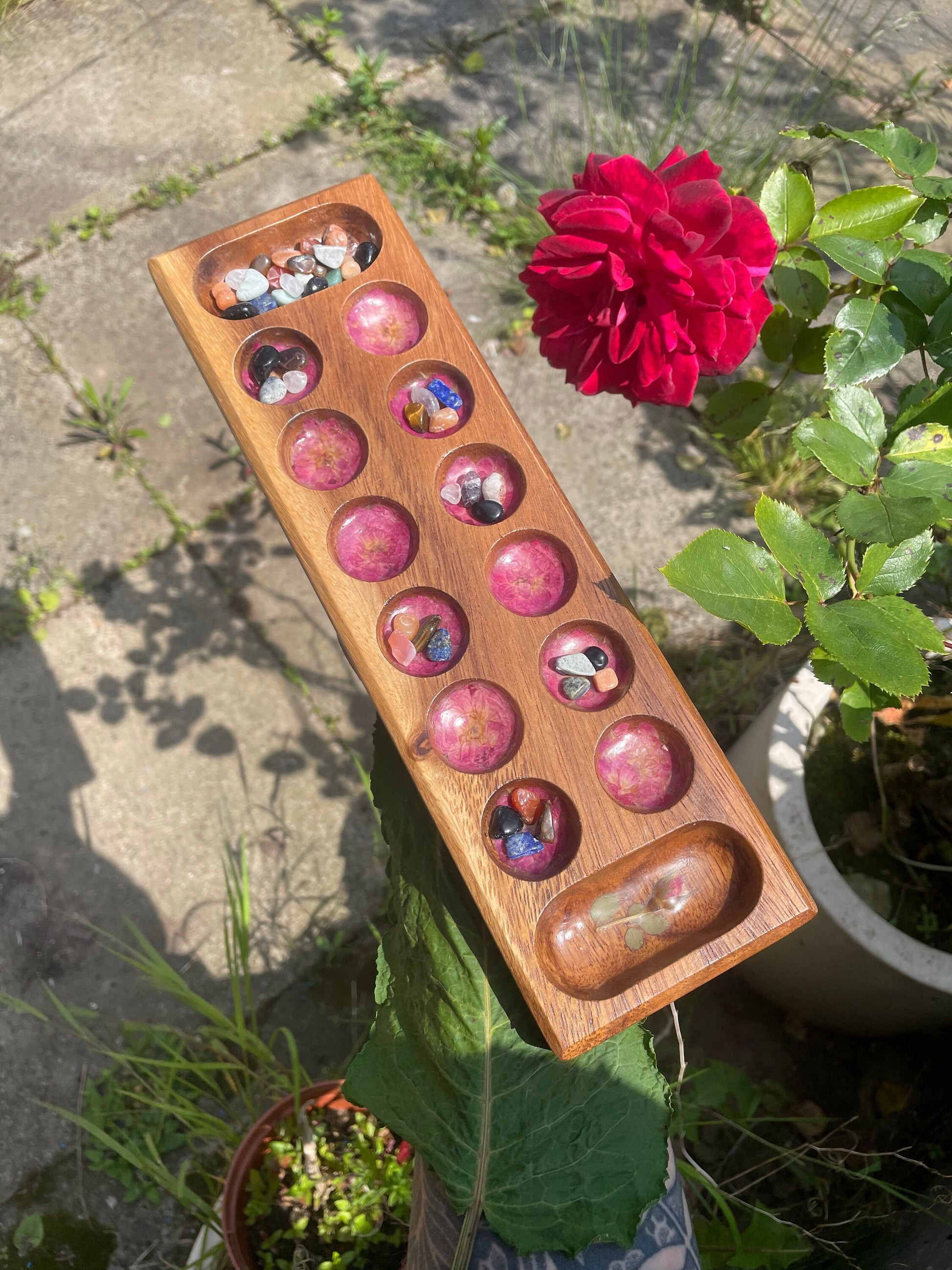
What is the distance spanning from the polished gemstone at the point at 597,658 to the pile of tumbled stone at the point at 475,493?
0.22 metres

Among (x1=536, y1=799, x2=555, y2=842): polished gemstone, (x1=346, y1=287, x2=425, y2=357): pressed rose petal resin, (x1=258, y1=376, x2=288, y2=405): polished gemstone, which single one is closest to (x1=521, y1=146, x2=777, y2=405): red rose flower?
(x1=346, y1=287, x2=425, y2=357): pressed rose petal resin

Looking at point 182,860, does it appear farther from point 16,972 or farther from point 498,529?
point 498,529

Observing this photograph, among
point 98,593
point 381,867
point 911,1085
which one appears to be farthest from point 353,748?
point 911,1085

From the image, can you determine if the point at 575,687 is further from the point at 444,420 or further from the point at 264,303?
the point at 264,303

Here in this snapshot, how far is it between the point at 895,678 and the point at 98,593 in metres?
1.86

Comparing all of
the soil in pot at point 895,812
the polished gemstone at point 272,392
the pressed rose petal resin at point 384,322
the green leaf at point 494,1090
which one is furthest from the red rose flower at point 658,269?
the soil in pot at point 895,812

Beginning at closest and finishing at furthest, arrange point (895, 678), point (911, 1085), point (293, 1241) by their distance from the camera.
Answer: point (895, 678), point (293, 1241), point (911, 1085)

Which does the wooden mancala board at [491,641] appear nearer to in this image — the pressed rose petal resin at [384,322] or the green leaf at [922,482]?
the pressed rose petal resin at [384,322]

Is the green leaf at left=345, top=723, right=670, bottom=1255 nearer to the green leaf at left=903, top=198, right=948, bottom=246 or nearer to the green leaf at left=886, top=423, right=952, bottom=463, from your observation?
the green leaf at left=886, top=423, right=952, bottom=463

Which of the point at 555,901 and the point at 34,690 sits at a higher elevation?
the point at 34,690

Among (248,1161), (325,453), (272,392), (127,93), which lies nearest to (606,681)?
(325,453)

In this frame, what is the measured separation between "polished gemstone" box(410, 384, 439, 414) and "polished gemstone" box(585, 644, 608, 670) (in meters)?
0.39

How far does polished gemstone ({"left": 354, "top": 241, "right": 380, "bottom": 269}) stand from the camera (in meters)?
1.26

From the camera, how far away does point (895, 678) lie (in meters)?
0.80
